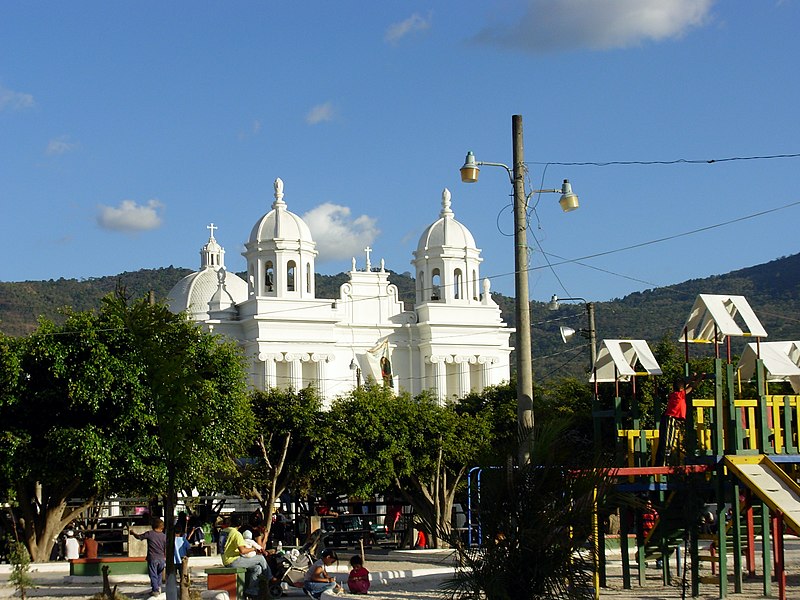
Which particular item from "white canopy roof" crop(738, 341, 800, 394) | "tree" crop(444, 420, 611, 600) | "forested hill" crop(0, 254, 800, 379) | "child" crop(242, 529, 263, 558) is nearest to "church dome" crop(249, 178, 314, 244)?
"forested hill" crop(0, 254, 800, 379)

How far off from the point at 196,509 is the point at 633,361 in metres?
23.4

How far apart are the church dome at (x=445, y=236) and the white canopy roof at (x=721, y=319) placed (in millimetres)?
56248

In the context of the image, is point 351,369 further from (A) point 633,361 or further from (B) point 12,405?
(A) point 633,361

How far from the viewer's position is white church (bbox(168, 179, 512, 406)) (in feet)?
237

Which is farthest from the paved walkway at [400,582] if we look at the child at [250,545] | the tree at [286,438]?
the tree at [286,438]

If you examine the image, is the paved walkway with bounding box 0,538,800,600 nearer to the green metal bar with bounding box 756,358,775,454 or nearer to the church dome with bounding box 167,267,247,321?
the green metal bar with bounding box 756,358,775,454

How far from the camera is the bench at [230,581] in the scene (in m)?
18.2

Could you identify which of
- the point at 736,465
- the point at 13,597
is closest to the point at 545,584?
the point at 736,465

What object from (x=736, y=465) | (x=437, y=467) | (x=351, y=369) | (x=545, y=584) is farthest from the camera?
(x=351, y=369)

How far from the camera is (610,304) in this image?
135250 millimetres

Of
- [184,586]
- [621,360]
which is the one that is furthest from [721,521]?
[184,586]

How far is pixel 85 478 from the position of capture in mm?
29094

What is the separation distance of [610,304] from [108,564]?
378 feet

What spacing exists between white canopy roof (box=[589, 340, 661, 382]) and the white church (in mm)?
47909
